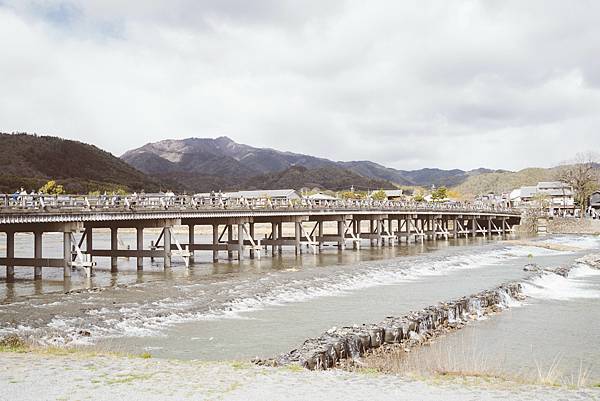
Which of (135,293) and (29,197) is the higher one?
(29,197)

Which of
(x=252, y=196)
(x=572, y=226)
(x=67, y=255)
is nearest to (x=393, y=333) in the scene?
(x=67, y=255)

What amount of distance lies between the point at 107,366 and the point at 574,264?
102 ft

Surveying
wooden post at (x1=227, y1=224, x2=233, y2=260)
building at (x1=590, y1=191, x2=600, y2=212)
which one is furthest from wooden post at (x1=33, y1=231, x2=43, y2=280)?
building at (x1=590, y1=191, x2=600, y2=212)

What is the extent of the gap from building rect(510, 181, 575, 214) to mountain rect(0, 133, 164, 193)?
3848 inches

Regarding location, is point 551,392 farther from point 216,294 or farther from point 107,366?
point 216,294

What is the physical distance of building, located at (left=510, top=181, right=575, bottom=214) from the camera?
117250 mm

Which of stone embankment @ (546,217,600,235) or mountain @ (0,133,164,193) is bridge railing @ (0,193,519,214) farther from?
mountain @ (0,133,164,193)

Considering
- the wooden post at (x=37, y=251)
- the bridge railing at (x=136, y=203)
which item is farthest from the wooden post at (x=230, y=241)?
the wooden post at (x=37, y=251)

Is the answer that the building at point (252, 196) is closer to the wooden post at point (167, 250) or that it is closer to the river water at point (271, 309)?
the wooden post at point (167, 250)

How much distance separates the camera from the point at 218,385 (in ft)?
30.6

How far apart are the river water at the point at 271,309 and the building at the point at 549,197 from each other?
294ft

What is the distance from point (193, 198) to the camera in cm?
3722

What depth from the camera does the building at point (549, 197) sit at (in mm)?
117250

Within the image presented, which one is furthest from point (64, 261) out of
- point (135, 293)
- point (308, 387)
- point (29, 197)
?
point (308, 387)
